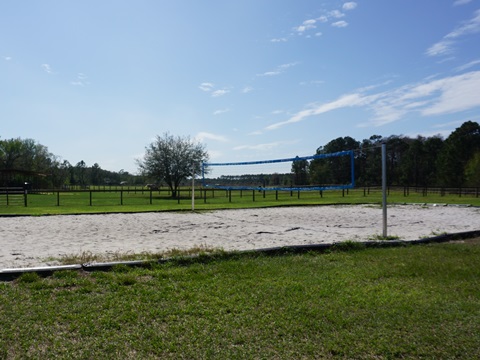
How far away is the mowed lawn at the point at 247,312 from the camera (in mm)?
2539

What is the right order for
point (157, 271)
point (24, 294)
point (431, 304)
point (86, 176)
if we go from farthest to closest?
1. point (86, 176)
2. point (157, 271)
3. point (24, 294)
4. point (431, 304)

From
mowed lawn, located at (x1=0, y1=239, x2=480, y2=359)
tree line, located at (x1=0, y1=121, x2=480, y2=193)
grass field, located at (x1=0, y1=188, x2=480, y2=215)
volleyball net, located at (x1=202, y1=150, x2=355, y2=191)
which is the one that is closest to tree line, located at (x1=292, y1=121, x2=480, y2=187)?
tree line, located at (x1=0, y1=121, x2=480, y2=193)

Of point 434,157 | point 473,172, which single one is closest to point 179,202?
point 473,172

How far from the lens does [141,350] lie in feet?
8.25

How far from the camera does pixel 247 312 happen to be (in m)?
3.15

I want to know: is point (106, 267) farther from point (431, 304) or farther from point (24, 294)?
point (431, 304)

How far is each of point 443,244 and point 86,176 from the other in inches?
3868

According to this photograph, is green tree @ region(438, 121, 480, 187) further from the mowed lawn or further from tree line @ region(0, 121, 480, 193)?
the mowed lawn

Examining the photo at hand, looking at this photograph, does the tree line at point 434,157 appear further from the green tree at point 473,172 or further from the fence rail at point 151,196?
the fence rail at point 151,196

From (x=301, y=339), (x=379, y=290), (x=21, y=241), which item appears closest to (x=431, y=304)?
(x=379, y=290)

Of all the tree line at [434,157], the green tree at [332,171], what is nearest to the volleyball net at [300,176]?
the green tree at [332,171]

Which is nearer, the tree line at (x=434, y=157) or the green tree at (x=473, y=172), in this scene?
the green tree at (x=473, y=172)

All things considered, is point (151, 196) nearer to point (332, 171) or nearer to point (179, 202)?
point (179, 202)

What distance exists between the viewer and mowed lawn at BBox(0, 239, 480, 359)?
254 cm
